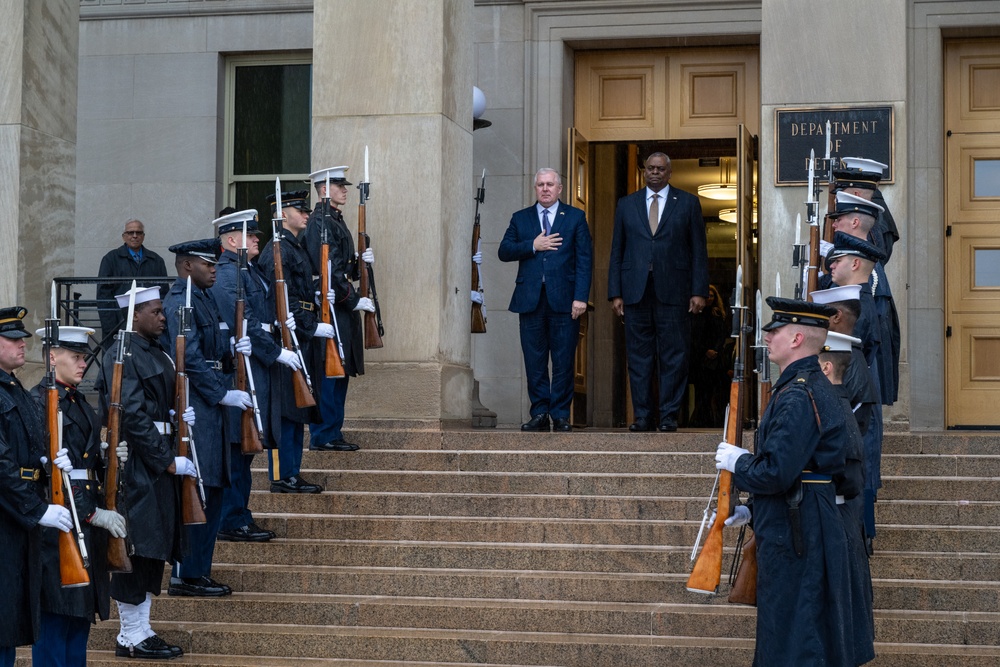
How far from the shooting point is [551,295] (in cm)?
1234

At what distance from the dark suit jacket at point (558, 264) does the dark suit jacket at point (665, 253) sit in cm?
25

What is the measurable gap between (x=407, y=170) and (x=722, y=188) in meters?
7.41

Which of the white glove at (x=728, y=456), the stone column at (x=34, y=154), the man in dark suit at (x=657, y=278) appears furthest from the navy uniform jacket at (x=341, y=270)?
the white glove at (x=728, y=456)

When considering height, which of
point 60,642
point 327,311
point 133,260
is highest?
point 133,260

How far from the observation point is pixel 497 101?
16.0 metres

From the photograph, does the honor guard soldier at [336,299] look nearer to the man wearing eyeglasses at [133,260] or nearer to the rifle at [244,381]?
the rifle at [244,381]

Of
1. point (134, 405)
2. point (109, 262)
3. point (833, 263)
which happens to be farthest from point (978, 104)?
point (134, 405)

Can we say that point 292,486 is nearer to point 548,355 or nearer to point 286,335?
point 286,335

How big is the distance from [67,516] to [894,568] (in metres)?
4.81

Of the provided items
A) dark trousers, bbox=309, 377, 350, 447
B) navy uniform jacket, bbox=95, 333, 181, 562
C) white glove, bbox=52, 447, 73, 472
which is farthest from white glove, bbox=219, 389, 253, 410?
white glove, bbox=52, 447, 73, 472

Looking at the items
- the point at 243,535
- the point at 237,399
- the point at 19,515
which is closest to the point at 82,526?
the point at 19,515

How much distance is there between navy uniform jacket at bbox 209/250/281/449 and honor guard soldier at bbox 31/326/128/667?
79.2 inches

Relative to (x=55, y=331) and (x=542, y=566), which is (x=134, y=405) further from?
(x=542, y=566)

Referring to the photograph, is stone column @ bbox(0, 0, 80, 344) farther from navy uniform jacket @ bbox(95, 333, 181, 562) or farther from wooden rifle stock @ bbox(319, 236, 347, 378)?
navy uniform jacket @ bbox(95, 333, 181, 562)
